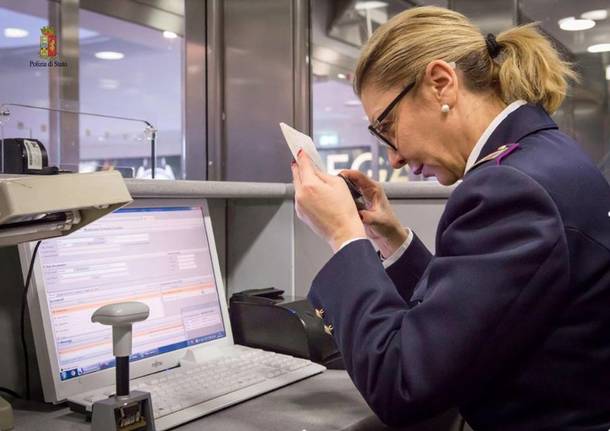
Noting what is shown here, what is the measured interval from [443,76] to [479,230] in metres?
0.25

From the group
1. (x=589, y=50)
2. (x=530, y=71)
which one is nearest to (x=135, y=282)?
(x=530, y=71)

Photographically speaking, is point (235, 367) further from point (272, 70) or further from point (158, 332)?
point (272, 70)

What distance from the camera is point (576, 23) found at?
311cm

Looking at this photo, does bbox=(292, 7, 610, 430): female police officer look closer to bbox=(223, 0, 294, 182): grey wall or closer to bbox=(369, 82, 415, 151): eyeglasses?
bbox=(369, 82, 415, 151): eyeglasses

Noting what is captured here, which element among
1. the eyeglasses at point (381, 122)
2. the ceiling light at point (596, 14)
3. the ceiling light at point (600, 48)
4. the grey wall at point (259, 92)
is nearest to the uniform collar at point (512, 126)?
the eyeglasses at point (381, 122)

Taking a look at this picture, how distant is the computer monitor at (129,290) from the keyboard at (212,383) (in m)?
0.05

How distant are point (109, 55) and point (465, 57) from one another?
4.01 m

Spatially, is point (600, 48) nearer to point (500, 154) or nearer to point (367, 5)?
point (367, 5)

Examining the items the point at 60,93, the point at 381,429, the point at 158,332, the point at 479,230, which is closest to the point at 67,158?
the point at 60,93

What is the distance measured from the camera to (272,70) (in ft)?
9.19

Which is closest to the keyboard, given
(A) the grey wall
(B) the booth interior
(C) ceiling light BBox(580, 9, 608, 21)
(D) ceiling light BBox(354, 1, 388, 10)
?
(B) the booth interior

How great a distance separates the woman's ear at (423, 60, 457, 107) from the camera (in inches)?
36.7

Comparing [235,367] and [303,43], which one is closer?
[235,367]

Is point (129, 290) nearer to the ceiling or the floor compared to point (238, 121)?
nearer to the floor
